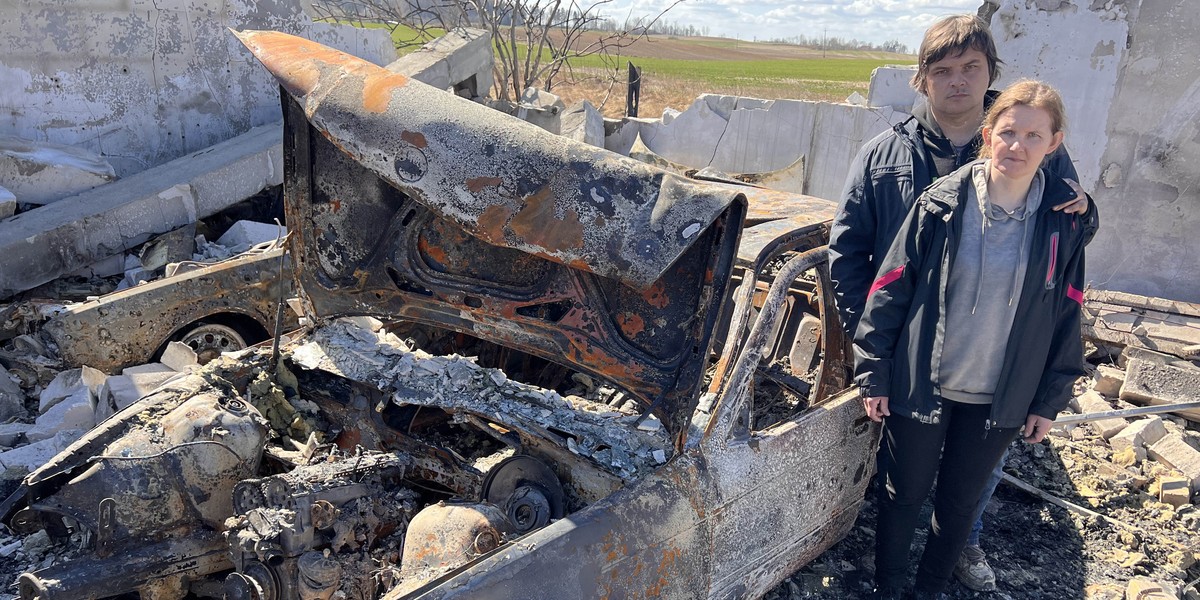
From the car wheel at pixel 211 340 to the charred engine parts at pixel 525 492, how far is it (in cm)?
276

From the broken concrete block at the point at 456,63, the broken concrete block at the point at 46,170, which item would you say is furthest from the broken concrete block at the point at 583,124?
the broken concrete block at the point at 46,170

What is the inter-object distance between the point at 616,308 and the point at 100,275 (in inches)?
214

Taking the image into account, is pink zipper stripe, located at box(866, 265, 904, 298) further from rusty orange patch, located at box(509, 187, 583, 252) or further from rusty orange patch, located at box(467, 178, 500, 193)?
rusty orange patch, located at box(467, 178, 500, 193)

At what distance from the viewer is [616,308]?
260cm

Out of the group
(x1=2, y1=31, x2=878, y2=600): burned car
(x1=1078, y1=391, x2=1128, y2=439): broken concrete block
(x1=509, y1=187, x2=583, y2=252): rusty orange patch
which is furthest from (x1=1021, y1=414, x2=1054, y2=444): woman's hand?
(x1=1078, y1=391, x2=1128, y2=439): broken concrete block

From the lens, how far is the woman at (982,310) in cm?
258

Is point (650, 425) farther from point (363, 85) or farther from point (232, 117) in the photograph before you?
point (232, 117)

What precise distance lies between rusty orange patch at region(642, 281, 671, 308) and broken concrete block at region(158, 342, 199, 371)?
10.4ft

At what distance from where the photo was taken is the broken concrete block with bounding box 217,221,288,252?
649 centimetres

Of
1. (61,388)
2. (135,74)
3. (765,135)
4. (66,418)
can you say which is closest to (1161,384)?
(765,135)

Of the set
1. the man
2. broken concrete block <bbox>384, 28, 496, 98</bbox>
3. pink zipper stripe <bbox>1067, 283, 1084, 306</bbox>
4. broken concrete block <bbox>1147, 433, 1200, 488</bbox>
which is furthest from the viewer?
broken concrete block <bbox>384, 28, 496, 98</bbox>

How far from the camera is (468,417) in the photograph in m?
2.78

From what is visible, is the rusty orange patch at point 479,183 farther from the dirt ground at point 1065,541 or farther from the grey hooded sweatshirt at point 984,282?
the dirt ground at point 1065,541

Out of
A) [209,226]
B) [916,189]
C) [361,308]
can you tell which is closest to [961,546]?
[916,189]
